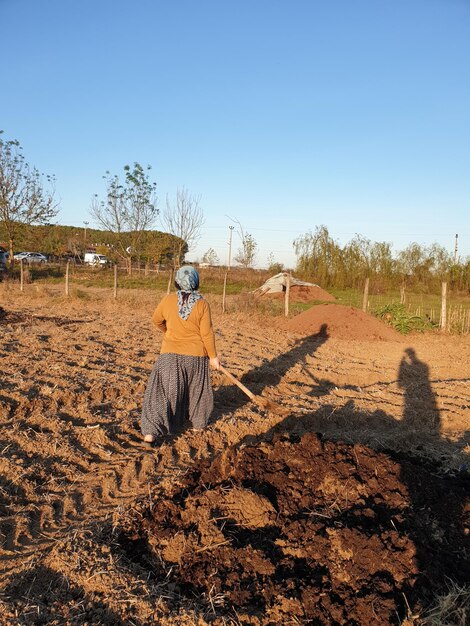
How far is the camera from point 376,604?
7.41ft

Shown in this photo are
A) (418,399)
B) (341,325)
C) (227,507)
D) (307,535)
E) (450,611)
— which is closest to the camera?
(450,611)

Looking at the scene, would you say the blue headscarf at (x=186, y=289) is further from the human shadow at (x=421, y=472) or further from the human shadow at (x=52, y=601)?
the human shadow at (x=52, y=601)

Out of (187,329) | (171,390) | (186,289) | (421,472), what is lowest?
(421,472)

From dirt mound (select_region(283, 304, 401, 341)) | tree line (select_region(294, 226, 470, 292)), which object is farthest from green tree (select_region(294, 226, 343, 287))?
dirt mound (select_region(283, 304, 401, 341))

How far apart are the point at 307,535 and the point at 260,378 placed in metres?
4.40

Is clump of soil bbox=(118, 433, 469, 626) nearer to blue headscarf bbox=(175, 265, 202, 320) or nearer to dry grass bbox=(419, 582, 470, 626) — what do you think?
dry grass bbox=(419, 582, 470, 626)

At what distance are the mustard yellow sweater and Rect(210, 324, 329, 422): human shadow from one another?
105 cm

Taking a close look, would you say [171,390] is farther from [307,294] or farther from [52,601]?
[307,294]

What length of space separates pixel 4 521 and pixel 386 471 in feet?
8.12

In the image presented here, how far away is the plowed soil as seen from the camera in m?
2.32

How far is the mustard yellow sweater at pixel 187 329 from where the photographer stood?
4457 mm

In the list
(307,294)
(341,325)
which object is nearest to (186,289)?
(341,325)

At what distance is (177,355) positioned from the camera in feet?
14.7

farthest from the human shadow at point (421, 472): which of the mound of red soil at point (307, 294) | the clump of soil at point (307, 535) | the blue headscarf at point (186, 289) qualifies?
the mound of red soil at point (307, 294)
